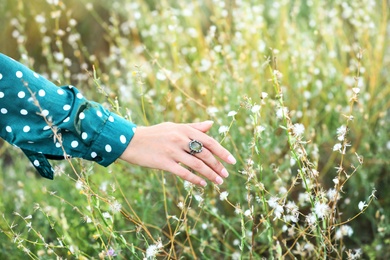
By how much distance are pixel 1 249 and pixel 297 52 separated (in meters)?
1.52

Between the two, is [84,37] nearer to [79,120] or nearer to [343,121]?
[343,121]

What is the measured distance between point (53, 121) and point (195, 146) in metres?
0.35

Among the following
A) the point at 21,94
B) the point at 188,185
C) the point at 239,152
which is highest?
the point at 21,94

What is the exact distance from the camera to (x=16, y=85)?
1359 mm

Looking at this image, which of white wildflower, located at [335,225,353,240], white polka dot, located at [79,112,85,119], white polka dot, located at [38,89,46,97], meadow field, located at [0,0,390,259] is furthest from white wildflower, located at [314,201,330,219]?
white polka dot, located at [38,89,46,97]

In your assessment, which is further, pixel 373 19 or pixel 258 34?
pixel 373 19

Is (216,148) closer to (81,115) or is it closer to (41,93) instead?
(81,115)

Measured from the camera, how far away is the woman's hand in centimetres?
131

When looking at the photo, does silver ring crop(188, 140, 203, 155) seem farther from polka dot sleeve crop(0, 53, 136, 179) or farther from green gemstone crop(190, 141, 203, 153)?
polka dot sleeve crop(0, 53, 136, 179)

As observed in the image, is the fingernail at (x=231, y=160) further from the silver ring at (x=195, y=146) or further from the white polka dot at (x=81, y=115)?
the white polka dot at (x=81, y=115)

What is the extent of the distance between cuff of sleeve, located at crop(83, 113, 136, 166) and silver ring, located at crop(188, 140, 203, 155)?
16 centimetres

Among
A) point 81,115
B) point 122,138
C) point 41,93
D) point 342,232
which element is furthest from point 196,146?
point 342,232

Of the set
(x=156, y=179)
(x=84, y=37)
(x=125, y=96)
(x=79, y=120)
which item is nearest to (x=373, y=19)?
(x=125, y=96)

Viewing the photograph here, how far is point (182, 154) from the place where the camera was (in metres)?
1.31
